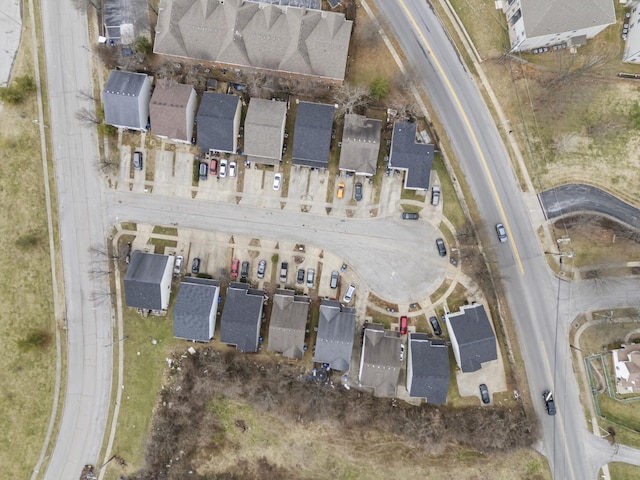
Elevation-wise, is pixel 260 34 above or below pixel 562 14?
below

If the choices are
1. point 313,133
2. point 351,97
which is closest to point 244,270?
point 313,133

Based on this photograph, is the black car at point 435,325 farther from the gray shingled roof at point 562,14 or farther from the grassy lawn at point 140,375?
the gray shingled roof at point 562,14

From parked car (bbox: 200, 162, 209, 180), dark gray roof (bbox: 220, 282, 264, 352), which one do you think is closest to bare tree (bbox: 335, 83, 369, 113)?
parked car (bbox: 200, 162, 209, 180)

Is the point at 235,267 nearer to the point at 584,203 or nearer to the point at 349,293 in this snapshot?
the point at 349,293

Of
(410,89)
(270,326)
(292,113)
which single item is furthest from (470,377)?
(292,113)

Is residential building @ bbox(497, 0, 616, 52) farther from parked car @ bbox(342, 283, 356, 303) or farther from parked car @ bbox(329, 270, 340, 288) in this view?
parked car @ bbox(342, 283, 356, 303)

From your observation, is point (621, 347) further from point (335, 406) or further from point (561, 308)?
point (335, 406)

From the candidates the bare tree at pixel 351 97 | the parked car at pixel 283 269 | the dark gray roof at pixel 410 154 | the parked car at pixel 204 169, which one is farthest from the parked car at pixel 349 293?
the parked car at pixel 204 169
